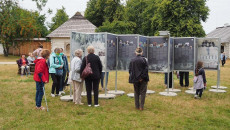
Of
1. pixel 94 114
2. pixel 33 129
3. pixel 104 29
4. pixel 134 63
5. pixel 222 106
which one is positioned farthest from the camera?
pixel 104 29

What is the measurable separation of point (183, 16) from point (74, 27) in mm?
18183

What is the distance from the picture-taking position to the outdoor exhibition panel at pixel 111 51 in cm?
863

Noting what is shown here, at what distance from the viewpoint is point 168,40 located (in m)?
9.36

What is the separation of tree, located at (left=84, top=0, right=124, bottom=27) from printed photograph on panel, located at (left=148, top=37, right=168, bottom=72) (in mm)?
31656

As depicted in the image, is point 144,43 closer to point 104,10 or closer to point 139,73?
point 139,73

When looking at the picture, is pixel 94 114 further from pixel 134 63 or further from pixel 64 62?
pixel 64 62

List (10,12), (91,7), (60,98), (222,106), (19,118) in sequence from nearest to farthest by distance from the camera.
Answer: (19,118) < (222,106) < (60,98) < (10,12) < (91,7)

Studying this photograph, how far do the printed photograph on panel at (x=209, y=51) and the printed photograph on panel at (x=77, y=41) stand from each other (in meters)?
5.13

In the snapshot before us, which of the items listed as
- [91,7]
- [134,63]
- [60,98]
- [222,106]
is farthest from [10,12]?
[91,7]

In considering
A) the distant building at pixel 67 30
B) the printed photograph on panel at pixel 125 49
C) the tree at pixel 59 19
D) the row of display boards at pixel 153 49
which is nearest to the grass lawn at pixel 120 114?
the printed photograph on panel at pixel 125 49

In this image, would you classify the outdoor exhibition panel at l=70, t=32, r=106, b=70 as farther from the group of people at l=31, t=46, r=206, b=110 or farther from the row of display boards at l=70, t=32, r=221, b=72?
the group of people at l=31, t=46, r=206, b=110

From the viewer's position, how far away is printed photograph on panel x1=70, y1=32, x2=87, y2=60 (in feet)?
27.0

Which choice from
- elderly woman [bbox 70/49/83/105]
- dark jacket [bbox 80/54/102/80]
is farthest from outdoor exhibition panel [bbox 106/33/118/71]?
dark jacket [bbox 80/54/102/80]

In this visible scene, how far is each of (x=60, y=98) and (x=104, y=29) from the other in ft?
49.7
